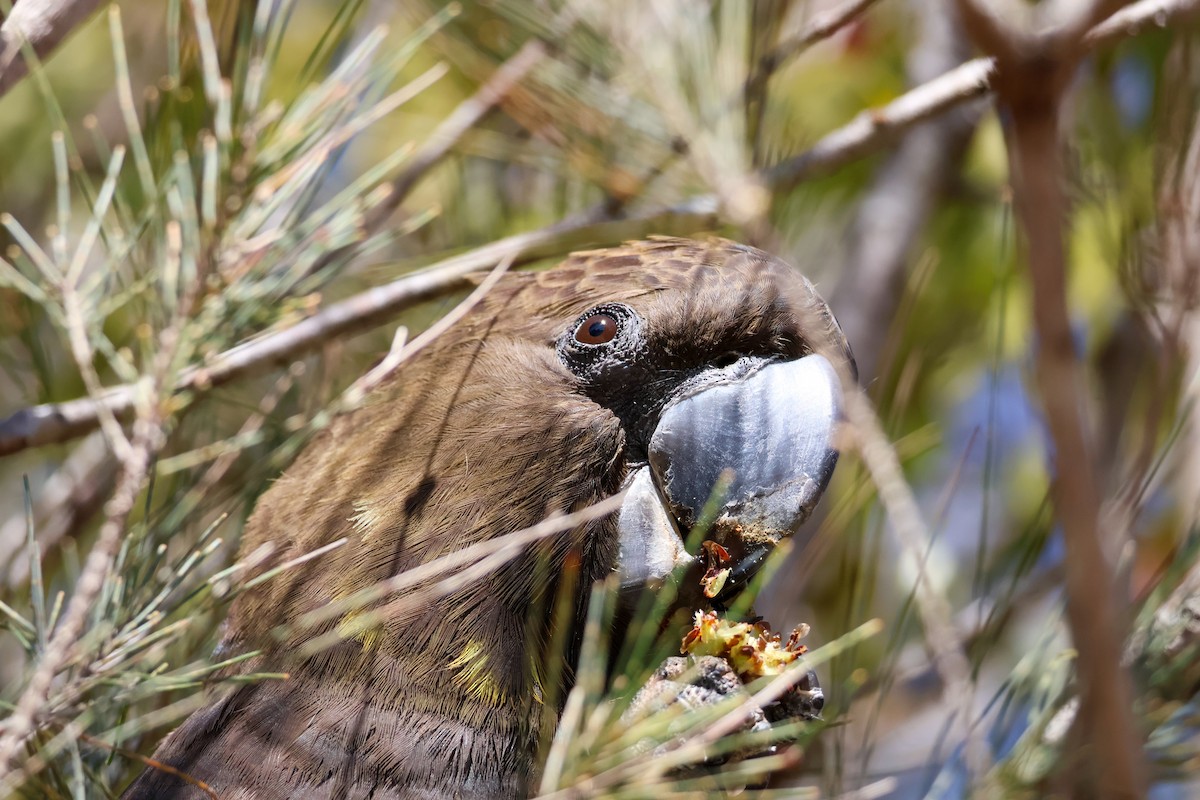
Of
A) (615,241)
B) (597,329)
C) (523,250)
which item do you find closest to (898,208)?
(615,241)

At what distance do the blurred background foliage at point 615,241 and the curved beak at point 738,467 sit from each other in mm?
257

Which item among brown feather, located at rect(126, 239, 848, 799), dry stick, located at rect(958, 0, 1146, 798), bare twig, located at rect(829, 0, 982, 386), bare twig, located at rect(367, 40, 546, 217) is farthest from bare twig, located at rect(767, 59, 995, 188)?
dry stick, located at rect(958, 0, 1146, 798)

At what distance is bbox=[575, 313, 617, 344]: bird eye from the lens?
2.13m

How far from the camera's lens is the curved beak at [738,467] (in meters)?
1.99

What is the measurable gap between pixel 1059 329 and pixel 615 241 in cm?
204

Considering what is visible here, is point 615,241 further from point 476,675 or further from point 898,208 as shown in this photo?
point 898,208

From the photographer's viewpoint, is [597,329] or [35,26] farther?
[597,329]

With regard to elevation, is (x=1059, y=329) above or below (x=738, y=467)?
above

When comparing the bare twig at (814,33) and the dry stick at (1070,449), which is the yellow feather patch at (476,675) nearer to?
the dry stick at (1070,449)

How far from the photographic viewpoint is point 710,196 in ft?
8.45

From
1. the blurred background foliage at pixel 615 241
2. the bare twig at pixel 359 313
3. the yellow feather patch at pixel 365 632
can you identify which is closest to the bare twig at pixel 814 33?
the blurred background foliage at pixel 615 241

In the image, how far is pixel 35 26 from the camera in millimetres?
1808

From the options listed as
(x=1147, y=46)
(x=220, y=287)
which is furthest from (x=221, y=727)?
(x=1147, y=46)

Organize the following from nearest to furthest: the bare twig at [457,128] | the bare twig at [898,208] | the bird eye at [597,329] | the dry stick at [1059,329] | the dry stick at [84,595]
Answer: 1. the dry stick at [1059,329]
2. the dry stick at [84,595]
3. the bird eye at [597,329]
4. the bare twig at [457,128]
5. the bare twig at [898,208]
